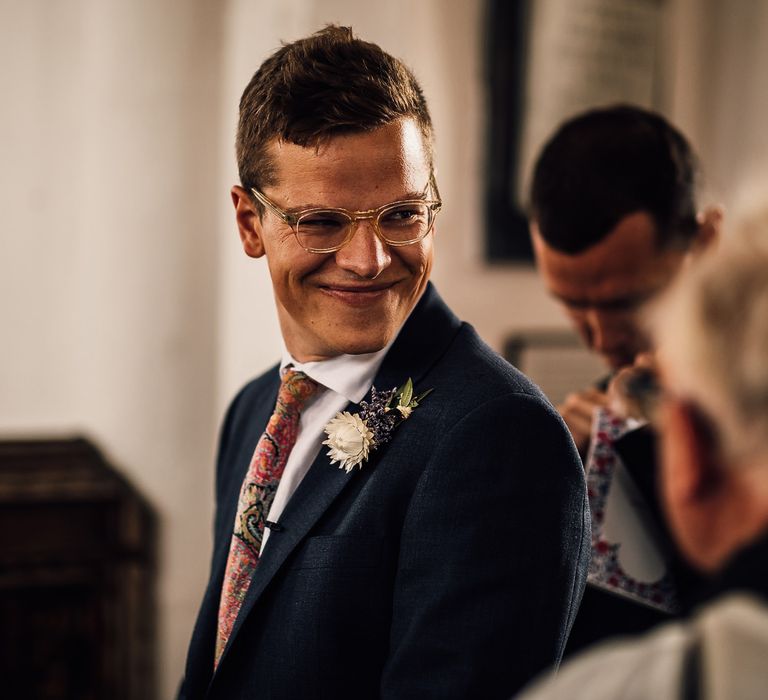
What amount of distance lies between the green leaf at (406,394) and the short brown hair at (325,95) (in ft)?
1.13

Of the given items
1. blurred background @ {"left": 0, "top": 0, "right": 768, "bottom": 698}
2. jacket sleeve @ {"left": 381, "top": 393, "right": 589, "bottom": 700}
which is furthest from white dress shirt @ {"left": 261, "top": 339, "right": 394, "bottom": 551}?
blurred background @ {"left": 0, "top": 0, "right": 768, "bottom": 698}

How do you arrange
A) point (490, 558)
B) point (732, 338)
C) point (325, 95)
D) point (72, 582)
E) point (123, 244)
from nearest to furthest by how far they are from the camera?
point (732, 338), point (490, 558), point (325, 95), point (72, 582), point (123, 244)

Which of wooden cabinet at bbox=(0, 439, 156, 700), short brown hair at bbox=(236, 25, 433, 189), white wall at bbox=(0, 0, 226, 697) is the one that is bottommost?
wooden cabinet at bbox=(0, 439, 156, 700)

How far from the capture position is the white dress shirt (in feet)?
4.84

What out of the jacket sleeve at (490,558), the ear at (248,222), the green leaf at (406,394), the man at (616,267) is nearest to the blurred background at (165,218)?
the man at (616,267)

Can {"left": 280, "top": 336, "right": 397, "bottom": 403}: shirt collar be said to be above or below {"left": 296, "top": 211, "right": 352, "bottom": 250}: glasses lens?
below

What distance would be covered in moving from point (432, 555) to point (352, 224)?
46cm

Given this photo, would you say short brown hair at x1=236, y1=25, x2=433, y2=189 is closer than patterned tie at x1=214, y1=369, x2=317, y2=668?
Yes

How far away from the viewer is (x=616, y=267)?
1781mm

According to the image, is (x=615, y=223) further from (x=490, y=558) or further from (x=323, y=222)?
(x=490, y=558)

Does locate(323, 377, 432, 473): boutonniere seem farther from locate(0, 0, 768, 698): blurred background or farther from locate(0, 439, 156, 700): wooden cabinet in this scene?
locate(0, 439, 156, 700): wooden cabinet

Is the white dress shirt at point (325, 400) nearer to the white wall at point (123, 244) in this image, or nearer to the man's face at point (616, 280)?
the man's face at point (616, 280)

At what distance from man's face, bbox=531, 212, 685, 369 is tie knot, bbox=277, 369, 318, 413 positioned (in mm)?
574

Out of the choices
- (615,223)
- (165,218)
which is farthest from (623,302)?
(165,218)
